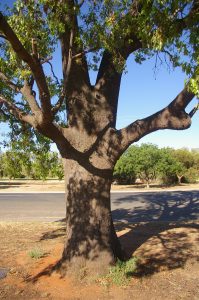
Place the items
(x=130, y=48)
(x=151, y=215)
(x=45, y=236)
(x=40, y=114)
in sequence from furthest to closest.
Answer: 1. (x=151, y=215)
2. (x=45, y=236)
3. (x=130, y=48)
4. (x=40, y=114)

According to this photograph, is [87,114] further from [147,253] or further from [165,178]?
[165,178]

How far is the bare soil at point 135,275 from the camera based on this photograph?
615cm

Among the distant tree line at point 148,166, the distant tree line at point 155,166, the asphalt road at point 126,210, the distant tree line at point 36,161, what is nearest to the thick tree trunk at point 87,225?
the distant tree line at point 36,161

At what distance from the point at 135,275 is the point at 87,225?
121cm

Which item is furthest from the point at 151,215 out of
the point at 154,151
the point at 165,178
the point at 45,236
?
the point at 165,178

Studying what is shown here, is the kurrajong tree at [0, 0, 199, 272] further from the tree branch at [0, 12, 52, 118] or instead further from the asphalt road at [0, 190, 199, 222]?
the asphalt road at [0, 190, 199, 222]

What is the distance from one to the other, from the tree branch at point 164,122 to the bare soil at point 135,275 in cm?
238

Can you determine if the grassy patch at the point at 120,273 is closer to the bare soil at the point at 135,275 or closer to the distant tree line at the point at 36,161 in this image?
the bare soil at the point at 135,275

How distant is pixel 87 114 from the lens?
7.27 metres

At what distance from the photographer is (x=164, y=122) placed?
693 centimetres

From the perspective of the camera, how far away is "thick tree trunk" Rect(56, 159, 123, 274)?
6887 mm

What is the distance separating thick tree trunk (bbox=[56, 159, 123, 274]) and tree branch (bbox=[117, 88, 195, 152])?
92 cm

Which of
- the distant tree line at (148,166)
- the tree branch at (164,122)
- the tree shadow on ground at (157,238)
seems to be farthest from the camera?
the distant tree line at (148,166)

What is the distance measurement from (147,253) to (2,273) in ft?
9.57
